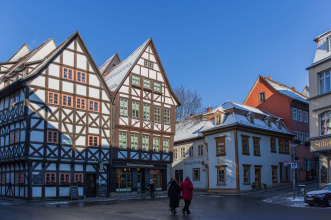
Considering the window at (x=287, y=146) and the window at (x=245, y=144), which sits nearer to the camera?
the window at (x=245, y=144)

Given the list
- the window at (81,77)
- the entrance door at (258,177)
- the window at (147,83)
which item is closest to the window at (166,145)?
the window at (147,83)

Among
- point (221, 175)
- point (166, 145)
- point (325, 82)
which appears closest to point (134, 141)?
point (166, 145)

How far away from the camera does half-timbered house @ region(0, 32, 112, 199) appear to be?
28.4 metres

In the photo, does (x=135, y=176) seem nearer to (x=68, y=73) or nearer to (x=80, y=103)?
(x=80, y=103)

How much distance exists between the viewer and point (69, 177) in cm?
3019

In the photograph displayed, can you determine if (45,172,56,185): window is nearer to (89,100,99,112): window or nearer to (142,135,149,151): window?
(89,100,99,112): window

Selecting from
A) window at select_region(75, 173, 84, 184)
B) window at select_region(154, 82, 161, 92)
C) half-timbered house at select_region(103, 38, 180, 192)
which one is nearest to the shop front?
half-timbered house at select_region(103, 38, 180, 192)

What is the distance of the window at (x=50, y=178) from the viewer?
28.7 m

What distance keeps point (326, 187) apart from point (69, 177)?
20198mm

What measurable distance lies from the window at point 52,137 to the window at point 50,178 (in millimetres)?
2638

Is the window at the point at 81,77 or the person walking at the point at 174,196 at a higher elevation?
the window at the point at 81,77

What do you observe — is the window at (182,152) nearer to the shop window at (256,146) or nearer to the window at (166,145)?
the window at (166,145)

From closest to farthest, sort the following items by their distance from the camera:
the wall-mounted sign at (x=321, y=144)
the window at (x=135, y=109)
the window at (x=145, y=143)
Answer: the wall-mounted sign at (x=321, y=144) → the window at (x=135, y=109) → the window at (x=145, y=143)

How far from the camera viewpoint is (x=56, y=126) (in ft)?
98.3
